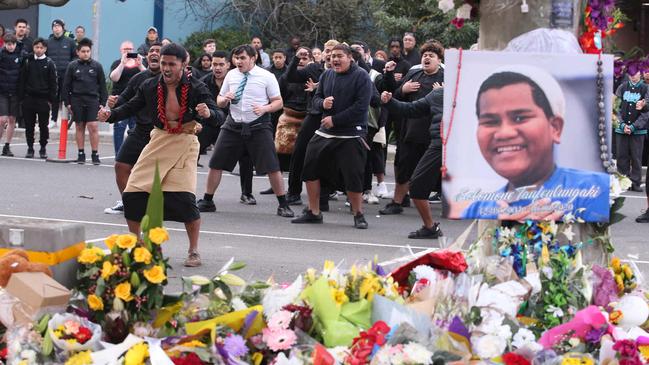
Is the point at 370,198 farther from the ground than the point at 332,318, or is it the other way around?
the point at 332,318

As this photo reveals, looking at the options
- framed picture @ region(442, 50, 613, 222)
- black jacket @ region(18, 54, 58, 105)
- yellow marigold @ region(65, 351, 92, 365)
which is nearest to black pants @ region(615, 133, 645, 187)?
black jacket @ region(18, 54, 58, 105)

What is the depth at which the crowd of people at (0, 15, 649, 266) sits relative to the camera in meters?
8.96

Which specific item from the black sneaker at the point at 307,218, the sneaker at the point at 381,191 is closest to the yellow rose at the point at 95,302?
the black sneaker at the point at 307,218

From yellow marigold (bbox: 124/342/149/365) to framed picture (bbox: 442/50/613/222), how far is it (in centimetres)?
186

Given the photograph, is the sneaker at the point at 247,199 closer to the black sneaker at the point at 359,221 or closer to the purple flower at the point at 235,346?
the black sneaker at the point at 359,221

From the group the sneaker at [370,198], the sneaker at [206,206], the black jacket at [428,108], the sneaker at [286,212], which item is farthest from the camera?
the sneaker at [370,198]

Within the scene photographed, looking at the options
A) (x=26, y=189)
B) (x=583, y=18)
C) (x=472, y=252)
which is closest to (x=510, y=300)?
(x=472, y=252)

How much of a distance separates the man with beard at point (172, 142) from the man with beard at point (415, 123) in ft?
11.6

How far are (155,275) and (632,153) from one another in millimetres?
13123

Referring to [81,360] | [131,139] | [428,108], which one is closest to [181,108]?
[131,139]

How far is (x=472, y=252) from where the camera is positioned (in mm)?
5910

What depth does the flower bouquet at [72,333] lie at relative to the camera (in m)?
4.52

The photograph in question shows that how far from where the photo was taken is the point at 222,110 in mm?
13031

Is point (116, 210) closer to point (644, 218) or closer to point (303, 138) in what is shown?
point (303, 138)
